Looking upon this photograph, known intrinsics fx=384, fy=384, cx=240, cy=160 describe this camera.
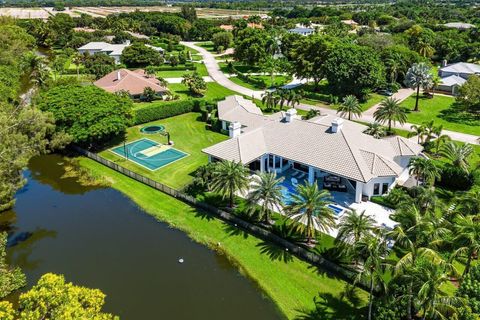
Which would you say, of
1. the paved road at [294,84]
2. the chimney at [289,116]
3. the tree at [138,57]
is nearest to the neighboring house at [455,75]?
the paved road at [294,84]

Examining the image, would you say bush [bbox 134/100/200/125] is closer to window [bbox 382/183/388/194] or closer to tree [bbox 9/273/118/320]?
window [bbox 382/183/388/194]

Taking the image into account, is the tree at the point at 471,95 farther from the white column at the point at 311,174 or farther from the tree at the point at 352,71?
the white column at the point at 311,174

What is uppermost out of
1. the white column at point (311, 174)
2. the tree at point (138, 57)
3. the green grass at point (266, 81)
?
the tree at point (138, 57)

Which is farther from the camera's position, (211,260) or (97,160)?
(97,160)

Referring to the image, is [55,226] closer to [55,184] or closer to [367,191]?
[55,184]

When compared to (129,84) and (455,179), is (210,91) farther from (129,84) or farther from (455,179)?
(455,179)

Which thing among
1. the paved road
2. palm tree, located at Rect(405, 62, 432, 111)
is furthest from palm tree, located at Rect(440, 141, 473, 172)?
palm tree, located at Rect(405, 62, 432, 111)

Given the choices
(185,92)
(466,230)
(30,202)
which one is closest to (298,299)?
(466,230)

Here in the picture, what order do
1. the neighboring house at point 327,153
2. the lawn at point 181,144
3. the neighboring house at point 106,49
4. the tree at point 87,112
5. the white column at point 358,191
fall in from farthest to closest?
the neighboring house at point 106,49 → the tree at point 87,112 → the lawn at point 181,144 → the neighboring house at point 327,153 → the white column at point 358,191
